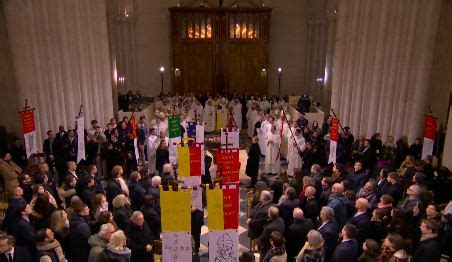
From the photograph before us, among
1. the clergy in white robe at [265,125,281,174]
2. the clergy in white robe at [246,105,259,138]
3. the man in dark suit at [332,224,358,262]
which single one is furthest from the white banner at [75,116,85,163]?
the clergy in white robe at [246,105,259,138]

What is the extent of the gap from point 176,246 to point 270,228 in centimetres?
156

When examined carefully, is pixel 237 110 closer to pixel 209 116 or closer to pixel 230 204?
pixel 209 116

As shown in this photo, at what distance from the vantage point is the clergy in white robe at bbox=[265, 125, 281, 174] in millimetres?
13242

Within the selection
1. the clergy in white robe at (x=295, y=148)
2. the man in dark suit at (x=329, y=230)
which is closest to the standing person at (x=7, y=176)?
the man in dark suit at (x=329, y=230)

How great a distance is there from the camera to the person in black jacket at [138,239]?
650cm

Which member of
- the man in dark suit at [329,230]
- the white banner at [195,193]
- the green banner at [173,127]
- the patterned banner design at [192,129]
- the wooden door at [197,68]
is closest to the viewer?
the man in dark suit at [329,230]

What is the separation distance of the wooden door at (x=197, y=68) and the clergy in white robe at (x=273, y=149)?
1198 cm

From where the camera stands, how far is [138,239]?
6.55 m

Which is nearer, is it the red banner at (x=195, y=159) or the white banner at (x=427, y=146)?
the red banner at (x=195, y=159)

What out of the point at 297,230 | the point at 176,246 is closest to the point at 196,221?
the point at 176,246

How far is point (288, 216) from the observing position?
25.0 feet

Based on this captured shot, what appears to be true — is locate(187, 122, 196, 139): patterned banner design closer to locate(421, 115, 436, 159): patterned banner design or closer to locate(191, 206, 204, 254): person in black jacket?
locate(191, 206, 204, 254): person in black jacket

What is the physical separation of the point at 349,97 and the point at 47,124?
10224mm

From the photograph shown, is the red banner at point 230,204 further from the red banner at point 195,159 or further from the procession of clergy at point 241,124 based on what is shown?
the procession of clergy at point 241,124
